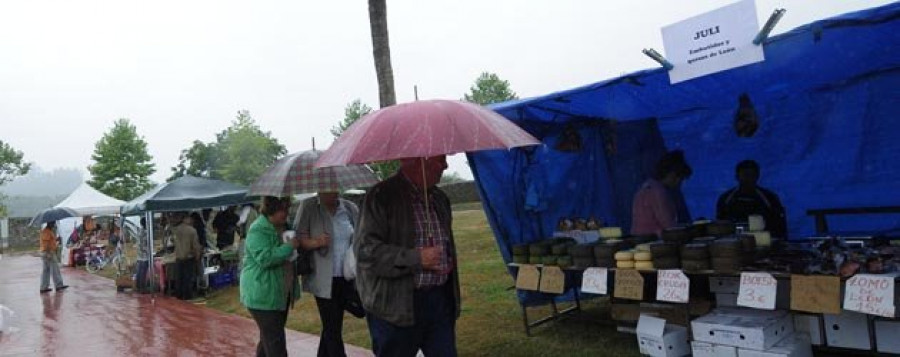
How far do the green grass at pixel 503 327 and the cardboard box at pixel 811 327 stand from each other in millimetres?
1285

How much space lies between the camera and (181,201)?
12.4 meters

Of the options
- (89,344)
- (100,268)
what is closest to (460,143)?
(89,344)

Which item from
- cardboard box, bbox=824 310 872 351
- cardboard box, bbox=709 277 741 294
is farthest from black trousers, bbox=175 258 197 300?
cardboard box, bbox=824 310 872 351

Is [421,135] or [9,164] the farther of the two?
[9,164]

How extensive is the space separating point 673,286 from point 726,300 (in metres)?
0.59

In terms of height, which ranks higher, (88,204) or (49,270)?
(88,204)

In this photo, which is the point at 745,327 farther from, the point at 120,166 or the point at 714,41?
the point at 120,166

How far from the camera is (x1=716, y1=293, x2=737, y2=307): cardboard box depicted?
485 cm

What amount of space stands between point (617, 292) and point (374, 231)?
8.29ft

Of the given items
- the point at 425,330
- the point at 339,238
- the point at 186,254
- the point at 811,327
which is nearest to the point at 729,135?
the point at 811,327

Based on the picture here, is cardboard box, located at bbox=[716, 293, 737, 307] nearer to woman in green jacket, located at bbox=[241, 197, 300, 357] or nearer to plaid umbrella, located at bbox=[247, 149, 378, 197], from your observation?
plaid umbrella, located at bbox=[247, 149, 378, 197]

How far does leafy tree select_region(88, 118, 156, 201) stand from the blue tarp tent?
42.4 meters

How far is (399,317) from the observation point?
3242mm

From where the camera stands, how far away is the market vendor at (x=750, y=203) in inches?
240
